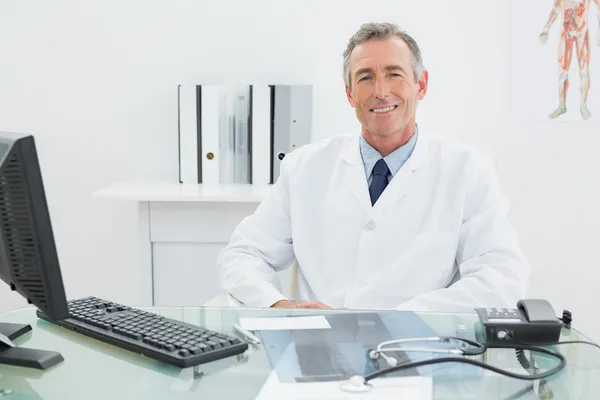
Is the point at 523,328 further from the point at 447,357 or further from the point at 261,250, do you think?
the point at 261,250

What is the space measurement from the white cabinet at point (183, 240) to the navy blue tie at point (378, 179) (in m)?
0.62

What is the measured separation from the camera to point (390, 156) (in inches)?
84.5

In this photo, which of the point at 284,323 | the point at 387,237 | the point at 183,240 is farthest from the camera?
the point at 183,240

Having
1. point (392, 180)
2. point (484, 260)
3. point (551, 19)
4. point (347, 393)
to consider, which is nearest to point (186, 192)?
point (392, 180)

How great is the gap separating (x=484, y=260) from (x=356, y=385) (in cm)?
92

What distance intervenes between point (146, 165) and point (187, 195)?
0.56 m

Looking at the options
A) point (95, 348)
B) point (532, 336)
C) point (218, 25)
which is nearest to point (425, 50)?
point (218, 25)

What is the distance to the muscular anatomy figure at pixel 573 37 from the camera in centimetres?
312

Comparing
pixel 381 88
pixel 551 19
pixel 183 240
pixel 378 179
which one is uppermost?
pixel 551 19

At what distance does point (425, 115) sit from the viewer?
312cm

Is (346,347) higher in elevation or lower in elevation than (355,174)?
lower

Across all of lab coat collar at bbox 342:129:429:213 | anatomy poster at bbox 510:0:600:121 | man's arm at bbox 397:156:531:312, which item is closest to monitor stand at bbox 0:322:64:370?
man's arm at bbox 397:156:531:312

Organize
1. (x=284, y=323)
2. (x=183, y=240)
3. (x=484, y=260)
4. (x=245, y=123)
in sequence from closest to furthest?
(x=284, y=323) → (x=484, y=260) → (x=183, y=240) → (x=245, y=123)

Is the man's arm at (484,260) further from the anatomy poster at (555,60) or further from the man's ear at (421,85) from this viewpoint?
the anatomy poster at (555,60)
